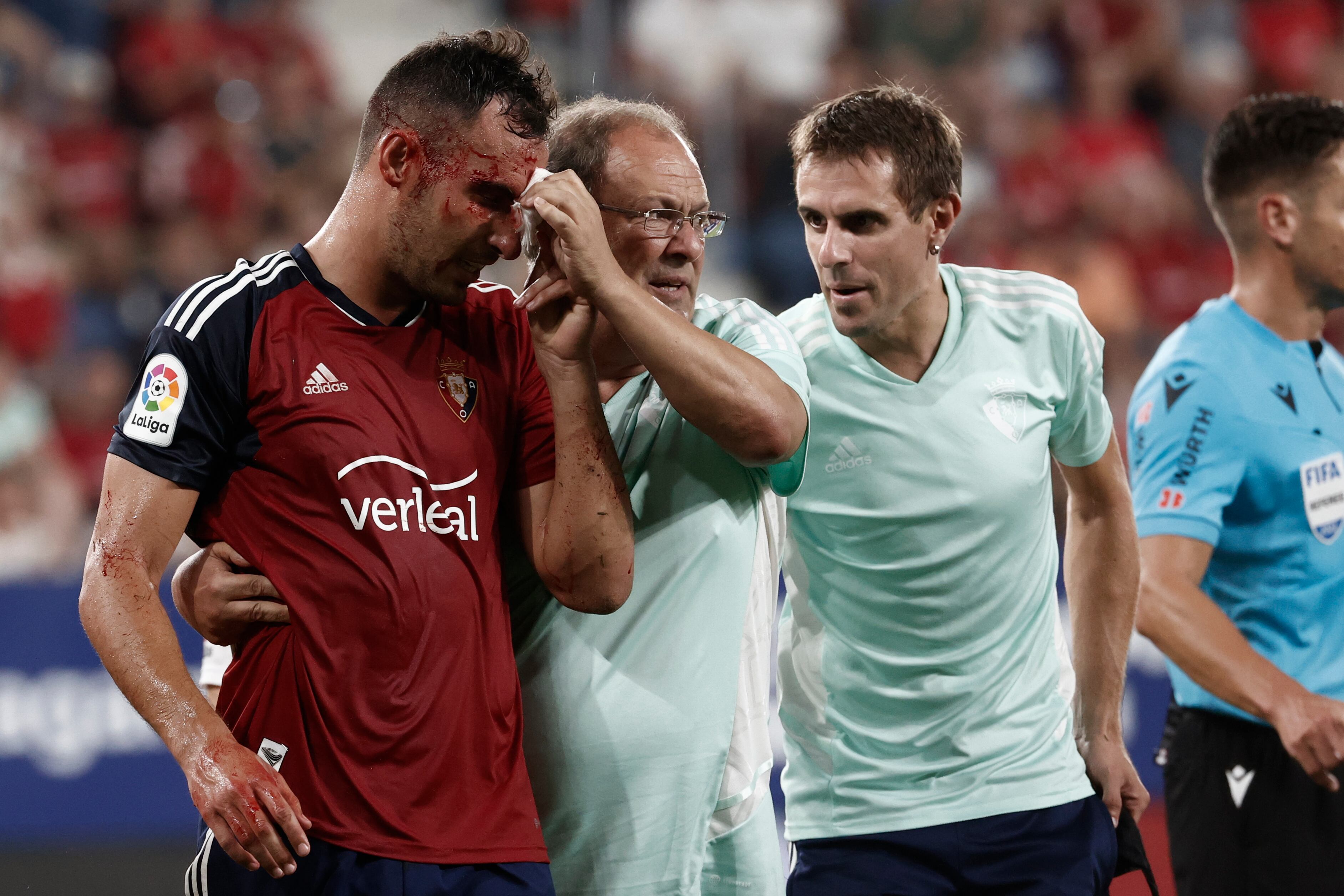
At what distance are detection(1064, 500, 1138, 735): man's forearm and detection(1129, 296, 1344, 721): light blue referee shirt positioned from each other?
1.02ft

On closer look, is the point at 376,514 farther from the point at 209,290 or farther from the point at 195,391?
the point at 209,290

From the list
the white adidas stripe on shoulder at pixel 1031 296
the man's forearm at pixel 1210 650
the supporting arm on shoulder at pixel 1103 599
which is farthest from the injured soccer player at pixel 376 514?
the man's forearm at pixel 1210 650

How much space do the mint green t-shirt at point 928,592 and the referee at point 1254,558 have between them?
2.00 feet

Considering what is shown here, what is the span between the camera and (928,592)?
3029 mm

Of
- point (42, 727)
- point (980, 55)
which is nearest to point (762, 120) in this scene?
point (980, 55)

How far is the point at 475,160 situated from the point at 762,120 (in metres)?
6.17

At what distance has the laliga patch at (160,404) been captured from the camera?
2.24 m

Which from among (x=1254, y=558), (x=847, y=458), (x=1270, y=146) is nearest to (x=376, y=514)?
(x=847, y=458)

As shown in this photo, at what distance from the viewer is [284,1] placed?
9172mm

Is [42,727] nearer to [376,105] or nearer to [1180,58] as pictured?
[376,105]

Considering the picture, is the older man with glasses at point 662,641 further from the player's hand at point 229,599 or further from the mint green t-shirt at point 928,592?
the player's hand at point 229,599

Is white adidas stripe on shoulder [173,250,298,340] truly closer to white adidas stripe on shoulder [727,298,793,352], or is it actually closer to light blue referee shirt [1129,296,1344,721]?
white adidas stripe on shoulder [727,298,793,352]

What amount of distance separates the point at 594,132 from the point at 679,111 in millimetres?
5581

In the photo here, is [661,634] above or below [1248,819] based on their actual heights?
→ above
